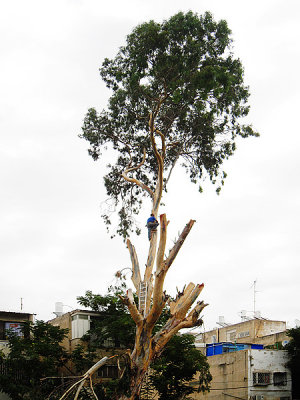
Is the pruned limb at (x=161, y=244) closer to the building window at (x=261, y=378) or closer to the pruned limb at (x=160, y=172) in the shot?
Result: the pruned limb at (x=160, y=172)

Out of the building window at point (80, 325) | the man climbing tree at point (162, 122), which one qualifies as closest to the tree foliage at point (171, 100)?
the man climbing tree at point (162, 122)

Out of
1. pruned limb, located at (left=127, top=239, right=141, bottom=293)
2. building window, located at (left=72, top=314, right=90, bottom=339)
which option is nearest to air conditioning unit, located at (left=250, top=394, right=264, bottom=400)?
building window, located at (left=72, top=314, right=90, bottom=339)

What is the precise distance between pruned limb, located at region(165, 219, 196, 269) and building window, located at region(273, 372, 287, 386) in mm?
14267

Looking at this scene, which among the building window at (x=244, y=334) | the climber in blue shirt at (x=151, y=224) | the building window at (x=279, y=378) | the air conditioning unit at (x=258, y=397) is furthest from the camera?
the building window at (x=244, y=334)

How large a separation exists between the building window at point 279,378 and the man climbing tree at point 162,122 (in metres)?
10.3

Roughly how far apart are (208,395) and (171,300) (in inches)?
567

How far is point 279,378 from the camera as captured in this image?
86.1ft

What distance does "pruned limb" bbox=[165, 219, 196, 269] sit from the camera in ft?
47.3

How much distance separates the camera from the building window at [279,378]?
2606 cm

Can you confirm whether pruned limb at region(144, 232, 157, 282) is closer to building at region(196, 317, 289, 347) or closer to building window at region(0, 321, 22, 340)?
building window at region(0, 321, 22, 340)

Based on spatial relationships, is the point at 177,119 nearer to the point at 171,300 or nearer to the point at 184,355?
the point at 171,300

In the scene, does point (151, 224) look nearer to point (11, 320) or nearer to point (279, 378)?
point (11, 320)

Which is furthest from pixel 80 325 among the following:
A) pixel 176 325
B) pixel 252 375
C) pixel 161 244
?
pixel 161 244

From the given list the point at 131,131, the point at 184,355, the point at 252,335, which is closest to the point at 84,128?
the point at 131,131
